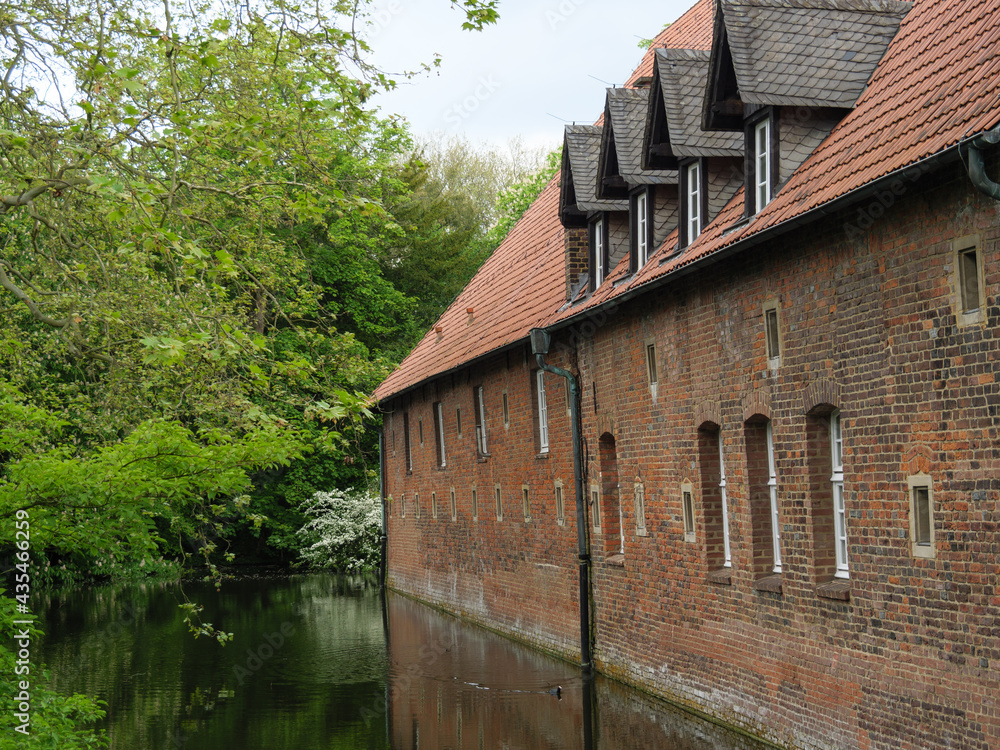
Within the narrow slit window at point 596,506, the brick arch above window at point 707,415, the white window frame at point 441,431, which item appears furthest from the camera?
the white window frame at point 441,431

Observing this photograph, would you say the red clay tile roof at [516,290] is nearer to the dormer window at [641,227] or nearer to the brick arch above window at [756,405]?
the dormer window at [641,227]

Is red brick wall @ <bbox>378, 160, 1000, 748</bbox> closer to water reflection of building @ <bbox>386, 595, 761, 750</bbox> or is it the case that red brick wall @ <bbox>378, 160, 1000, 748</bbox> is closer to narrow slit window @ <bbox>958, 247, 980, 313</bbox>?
narrow slit window @ <bbox>958, 247, 980, 313</bbox>

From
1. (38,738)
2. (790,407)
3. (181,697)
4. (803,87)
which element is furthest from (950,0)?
(181,697)

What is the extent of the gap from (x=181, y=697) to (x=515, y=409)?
23.9ft

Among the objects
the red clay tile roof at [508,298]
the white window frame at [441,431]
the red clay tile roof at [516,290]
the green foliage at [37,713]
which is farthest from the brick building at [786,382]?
the white window frame at [441,431]

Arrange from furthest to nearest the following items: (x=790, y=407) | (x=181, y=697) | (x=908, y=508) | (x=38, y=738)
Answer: (x=181, y=697), (x=790, y=407), (x=908, y=508), (x=38, y=738)

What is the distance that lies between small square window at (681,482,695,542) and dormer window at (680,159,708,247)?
2872mm

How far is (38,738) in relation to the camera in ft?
27.2

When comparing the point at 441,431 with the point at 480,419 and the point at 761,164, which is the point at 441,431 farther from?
the point at 761,164

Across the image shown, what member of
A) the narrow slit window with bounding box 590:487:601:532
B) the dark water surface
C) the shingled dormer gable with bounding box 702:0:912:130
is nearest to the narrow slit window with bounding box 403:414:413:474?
the dark water surface

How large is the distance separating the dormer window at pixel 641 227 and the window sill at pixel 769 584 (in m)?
5.14

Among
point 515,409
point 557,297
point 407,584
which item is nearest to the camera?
point 557,297

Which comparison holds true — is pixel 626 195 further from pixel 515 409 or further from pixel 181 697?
pixel 181 697

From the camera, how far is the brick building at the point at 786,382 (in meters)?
8.66
